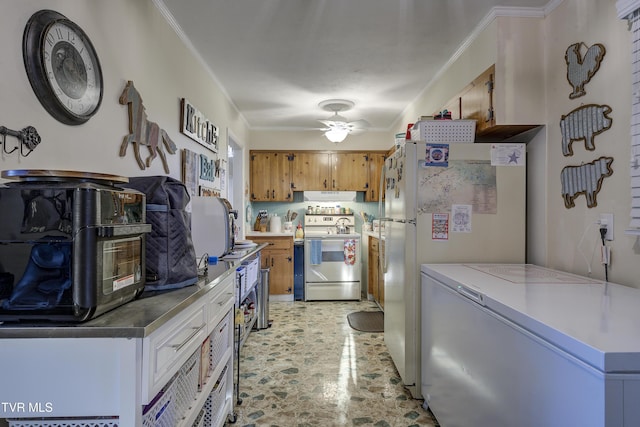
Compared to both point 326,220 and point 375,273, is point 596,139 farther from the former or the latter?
point 326,220

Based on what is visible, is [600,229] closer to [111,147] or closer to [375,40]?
[375,40]

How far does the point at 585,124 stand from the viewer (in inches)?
73.7

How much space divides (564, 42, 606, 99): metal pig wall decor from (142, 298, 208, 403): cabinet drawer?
2.26 meters

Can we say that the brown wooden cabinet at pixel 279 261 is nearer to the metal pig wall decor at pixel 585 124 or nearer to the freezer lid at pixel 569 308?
the freezer lid at pixel 569 308

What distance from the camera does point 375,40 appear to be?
2.64 m

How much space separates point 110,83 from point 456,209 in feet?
6.97

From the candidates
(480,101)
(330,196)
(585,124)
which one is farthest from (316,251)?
(585,124)

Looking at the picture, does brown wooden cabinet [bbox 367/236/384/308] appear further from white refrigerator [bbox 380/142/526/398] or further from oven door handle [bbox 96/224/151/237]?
oven door handle [bbox 96/224/151/237]

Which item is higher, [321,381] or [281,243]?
[281,243]

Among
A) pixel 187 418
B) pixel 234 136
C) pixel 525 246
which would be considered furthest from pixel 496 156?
pixel 234 136

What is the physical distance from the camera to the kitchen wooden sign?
256 centimetres

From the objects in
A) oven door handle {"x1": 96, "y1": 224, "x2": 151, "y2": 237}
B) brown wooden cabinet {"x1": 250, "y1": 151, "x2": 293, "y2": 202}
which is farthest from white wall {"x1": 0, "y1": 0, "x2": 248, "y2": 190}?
brown wooden cabinet {"x1": 250, "y1": 151, "x2": 293, "y2": 202}

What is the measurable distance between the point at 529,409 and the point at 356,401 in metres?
1.39

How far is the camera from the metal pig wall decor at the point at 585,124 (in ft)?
5.73
